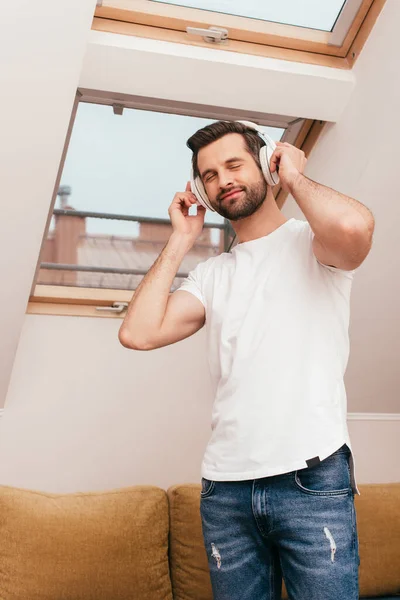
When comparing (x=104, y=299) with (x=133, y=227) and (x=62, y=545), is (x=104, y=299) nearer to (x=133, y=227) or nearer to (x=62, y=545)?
(x=133, y=227)

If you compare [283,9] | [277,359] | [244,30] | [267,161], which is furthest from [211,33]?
[277,359]

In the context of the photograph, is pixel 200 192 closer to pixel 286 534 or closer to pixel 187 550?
pixel 286 534

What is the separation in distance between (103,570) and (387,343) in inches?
60.1

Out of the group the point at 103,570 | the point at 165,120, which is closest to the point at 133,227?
the point at 165,120

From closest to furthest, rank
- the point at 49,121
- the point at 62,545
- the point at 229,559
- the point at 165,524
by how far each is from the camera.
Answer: the point at 229,559 < the point at 49,121 < the point at 62,545 < the point at 165,524

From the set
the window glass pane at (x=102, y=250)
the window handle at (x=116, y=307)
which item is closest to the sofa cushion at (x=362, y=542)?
the window handle at (x=116, y=307)

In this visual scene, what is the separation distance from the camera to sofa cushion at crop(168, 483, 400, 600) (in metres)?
2.40

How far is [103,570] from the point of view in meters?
2.26

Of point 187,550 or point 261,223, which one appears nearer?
point 261,223

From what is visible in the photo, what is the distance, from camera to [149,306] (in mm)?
1577

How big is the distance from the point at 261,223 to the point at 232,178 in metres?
0.13

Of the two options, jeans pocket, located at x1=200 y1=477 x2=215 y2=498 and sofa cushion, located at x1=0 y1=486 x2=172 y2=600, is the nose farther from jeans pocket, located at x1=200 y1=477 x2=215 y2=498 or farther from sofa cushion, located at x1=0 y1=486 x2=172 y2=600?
sofa cushion, located at x1=0 y1=486 x2=172 y2=600

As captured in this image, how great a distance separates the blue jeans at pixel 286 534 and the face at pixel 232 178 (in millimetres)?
595

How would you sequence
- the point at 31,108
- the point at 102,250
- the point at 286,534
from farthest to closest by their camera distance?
the point at 102,250
the point at 31,108
the point at 286,534
